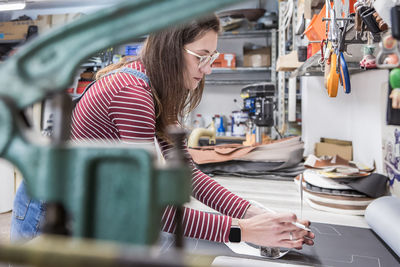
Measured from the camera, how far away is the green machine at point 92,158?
0.76 feet

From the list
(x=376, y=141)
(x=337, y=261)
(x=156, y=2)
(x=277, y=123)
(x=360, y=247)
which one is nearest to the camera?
(x=156, y=2)

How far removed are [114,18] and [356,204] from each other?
1.33 metres

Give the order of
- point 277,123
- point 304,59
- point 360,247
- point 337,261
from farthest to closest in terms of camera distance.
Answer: point 277,123
point 304,59
point 360,247
point 337,261

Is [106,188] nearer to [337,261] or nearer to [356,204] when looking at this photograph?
[337,261]

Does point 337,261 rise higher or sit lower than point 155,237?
lower

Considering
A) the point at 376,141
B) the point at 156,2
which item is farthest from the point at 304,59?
the point at 156,2

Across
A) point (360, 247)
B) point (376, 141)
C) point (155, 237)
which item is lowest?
point (360, 247)

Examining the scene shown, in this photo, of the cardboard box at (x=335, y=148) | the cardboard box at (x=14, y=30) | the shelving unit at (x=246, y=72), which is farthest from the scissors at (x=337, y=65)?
the cardboard box at (x=14, y=30)

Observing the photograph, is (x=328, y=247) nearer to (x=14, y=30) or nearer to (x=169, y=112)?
(x=169, y=112)

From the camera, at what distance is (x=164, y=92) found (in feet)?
2.84

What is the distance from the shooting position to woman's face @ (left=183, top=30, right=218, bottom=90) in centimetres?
90

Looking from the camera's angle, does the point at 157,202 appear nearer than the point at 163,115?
Yes

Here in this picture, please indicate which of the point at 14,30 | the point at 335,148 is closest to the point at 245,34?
the point at 335,148

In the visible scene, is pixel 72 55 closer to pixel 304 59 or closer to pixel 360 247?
pixel 360 247
